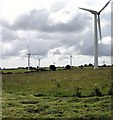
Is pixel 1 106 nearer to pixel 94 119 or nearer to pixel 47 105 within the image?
pixel 47 105

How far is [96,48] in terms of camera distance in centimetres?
6209

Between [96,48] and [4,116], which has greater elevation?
[96,48]

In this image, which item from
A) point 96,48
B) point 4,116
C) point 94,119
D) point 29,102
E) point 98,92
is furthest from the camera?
point 96,48

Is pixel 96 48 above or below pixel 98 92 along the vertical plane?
above

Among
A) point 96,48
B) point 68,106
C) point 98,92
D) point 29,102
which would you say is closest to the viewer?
point 68,106

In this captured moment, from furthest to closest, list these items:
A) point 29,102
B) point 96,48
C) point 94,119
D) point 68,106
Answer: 1. point 96,48
2. point 29,102
3. point 68,106
4. point 94,119

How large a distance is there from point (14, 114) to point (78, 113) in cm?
352

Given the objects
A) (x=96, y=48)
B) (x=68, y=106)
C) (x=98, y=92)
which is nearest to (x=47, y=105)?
(x=68, y=106)

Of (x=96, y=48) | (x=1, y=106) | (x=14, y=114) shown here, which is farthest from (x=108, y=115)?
(x=96, y=48)

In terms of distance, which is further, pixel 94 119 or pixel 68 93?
pixel 68 93

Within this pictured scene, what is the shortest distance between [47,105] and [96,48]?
134 feet

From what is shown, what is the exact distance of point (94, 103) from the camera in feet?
74.8

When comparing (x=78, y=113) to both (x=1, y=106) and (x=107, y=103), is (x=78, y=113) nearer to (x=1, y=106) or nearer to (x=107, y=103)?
(x=107, y=103)

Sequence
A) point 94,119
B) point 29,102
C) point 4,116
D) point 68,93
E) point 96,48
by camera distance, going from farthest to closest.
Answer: point 96,48, point 68,93, point 29,102, point 4,116, point 94,119
